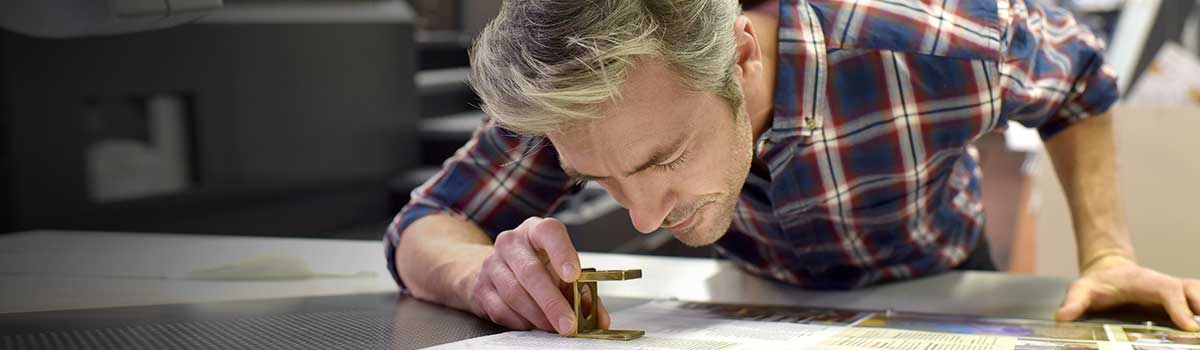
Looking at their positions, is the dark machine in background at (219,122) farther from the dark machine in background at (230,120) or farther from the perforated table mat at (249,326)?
the perforated table mat at (249,326)

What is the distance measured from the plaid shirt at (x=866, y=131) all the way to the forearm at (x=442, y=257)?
0.12ft

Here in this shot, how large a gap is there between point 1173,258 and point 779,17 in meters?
1.37

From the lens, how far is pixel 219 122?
254 centimetres

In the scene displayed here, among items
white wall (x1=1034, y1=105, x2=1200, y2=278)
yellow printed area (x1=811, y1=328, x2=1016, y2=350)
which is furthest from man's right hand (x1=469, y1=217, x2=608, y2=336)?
white wall (x1=1034, y1=105, x2=1200, y2=278)

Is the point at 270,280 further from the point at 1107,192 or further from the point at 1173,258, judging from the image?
the point at 1173,258

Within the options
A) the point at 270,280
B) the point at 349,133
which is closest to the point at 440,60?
the point at 349,133

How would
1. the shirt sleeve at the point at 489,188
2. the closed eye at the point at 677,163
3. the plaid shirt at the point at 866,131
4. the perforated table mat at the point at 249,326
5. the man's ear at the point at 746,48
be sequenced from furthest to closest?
the shirt sleeve at the point at 489,188
the plaid shirt at the point at 866,131
the man's ear at the point at 746,48
the closed eye at the point at 677,163
the perforated table mat at the point at 249,326

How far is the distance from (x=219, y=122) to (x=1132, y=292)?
1982mm

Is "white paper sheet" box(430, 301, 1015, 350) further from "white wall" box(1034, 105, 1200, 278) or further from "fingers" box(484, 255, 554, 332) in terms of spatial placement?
"white wall" box(1034, 105, 1200, 278)

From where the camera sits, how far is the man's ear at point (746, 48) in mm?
1115

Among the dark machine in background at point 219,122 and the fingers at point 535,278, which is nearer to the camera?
the fingers at point 535,278

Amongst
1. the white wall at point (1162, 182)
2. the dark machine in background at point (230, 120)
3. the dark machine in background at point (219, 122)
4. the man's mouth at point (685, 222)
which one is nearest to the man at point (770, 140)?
the man's mouth at point (685, 222)

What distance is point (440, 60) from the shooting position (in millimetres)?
4734

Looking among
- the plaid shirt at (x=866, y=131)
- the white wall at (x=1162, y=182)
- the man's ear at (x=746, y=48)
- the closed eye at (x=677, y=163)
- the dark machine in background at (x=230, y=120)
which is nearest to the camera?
the closed eye at (x=677, y=163)
